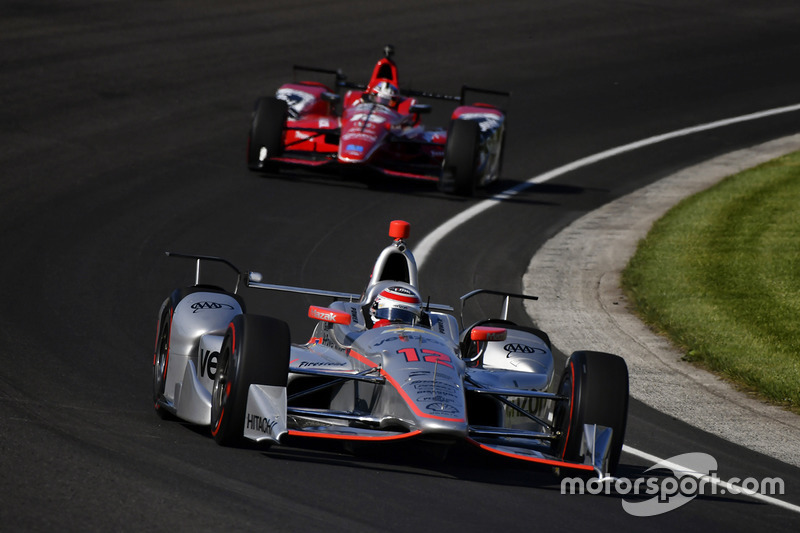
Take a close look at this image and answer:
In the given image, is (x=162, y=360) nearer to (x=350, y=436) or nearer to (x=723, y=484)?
(x=350, y=436)

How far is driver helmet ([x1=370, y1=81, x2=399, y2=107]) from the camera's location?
20.1 metres

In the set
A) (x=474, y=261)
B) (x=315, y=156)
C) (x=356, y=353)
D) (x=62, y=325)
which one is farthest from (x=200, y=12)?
(x=356, y=353)

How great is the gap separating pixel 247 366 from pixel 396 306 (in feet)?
5.88

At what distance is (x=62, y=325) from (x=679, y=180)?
12.7 m

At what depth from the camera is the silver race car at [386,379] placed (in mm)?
8141

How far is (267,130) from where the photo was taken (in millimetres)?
18797

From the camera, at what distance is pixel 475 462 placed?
9.02 metres

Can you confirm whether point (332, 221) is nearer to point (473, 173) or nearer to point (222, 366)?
point (473, 173)

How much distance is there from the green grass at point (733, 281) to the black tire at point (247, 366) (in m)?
5.60

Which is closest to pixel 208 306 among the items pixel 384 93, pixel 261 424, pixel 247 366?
pixel 247 366

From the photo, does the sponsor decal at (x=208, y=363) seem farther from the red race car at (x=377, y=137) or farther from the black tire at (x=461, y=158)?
the black tire at (x=461, y=158)

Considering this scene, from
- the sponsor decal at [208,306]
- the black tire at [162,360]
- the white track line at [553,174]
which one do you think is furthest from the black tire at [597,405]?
the white track line at [553,174]

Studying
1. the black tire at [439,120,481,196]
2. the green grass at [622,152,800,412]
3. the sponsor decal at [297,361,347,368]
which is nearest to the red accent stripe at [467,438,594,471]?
the sponsor decal at [297,361,347,368]

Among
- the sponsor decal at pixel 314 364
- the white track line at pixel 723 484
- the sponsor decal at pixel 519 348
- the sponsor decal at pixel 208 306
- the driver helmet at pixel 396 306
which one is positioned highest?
the driver helmet at pixel 396 306
